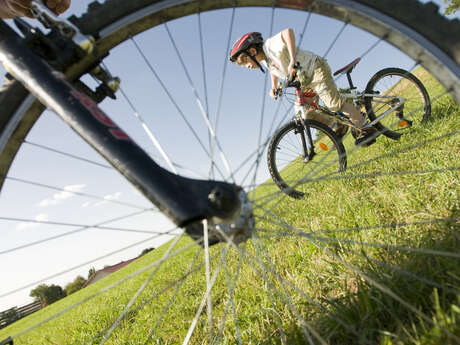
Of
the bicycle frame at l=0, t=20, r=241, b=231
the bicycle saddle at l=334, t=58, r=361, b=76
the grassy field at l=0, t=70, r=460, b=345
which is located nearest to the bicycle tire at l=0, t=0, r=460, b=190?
the bicycle frame at l=0, t=20, r=241, b=231

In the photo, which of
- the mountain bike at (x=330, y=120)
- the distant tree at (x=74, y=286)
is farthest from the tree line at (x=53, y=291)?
the mountain bike at (x=330, y=120)

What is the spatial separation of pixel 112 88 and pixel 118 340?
1733 millimetres

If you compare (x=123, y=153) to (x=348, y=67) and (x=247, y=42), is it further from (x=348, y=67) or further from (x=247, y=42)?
(x=348, y=67)

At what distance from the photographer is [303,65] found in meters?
3.14

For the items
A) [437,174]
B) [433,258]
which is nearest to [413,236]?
[433,258]

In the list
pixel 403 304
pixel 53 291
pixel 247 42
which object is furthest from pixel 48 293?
pixel 403 304

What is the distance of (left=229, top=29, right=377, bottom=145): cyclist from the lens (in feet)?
10.2

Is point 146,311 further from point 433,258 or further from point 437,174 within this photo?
point 437,174

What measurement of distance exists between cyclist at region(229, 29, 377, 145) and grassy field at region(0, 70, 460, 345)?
0.88 metres

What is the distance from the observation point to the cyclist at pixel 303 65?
3109mm

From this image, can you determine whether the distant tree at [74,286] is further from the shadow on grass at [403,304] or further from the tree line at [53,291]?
the shadow on grass at [403,304]

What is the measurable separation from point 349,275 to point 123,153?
1.14 metres

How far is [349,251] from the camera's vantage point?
1.29 m

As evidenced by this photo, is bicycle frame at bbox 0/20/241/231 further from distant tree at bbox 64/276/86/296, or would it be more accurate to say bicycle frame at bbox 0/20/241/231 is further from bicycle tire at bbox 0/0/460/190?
distant tree at bbox 64/276/86/296
